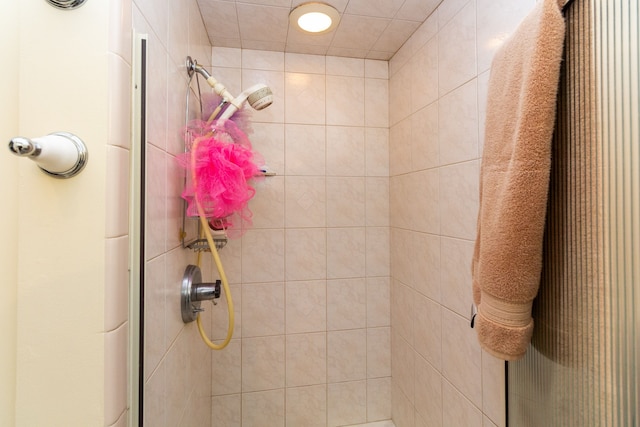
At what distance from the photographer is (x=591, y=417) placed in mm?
493

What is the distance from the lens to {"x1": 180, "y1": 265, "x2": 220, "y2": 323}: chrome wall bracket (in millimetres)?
954

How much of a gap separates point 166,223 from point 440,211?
3.26 ft

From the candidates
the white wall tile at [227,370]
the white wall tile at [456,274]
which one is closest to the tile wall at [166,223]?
the white wall tile at [227,370]

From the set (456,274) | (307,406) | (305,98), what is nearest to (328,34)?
(305,98)

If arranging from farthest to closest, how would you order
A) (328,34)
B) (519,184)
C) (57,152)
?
(328,34) → (519,184) → (57,152)

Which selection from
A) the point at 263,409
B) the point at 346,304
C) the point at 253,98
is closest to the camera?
the point at 253,98

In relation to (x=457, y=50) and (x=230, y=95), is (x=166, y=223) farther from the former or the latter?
(x=457, y=50)

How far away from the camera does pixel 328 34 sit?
4.44ft

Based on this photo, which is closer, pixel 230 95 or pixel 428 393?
pixel 230 95

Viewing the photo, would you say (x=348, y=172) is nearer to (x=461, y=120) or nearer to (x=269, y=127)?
(x=269, y=127)

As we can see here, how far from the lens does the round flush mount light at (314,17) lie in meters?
1.14

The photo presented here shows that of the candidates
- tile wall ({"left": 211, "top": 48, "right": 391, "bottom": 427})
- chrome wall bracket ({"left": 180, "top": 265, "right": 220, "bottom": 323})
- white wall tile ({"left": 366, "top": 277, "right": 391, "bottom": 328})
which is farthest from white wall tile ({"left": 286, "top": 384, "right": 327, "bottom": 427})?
chrome wall bracket ({"left": 180, "top": 265, "right": 220, "bottom": 323})

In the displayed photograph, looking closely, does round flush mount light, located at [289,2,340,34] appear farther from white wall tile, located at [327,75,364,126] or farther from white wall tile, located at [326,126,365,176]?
white wall tile, located at [326,126,365,176]

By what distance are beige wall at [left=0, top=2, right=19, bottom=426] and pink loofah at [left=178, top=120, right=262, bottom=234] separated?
408 millimetres
